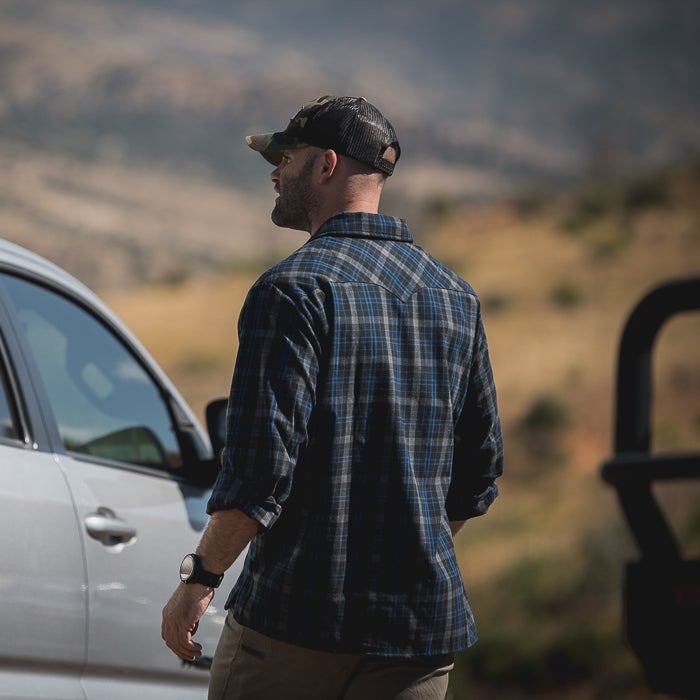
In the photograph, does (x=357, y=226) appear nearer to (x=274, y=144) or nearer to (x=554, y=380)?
(x=274, y=144)

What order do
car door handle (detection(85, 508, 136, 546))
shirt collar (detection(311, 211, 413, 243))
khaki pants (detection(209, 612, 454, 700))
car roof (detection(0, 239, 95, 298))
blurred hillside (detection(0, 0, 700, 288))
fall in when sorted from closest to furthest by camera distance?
khaki pants (detection(209, 612, 454, 700)) < shirt collar (detection(311, 211, 413, 243)) < car door handle (detection(85, 508, 136, 546)) < car roof (detection(0, 239, 95, 298)) < blurred hillside (detection(0, 0, 700, 288))

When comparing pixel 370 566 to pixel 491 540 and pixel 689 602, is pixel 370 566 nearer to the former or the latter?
pixel 689 602

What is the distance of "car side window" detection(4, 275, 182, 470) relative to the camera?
3.04 m

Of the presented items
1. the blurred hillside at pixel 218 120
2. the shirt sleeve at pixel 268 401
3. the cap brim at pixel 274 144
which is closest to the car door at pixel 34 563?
the shirt sleeve at pixel 268 401

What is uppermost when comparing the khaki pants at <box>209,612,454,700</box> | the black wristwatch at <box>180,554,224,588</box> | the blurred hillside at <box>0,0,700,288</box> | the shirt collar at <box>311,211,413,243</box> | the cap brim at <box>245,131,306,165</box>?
the blurred hillside at <box>0,0,700,288</box>

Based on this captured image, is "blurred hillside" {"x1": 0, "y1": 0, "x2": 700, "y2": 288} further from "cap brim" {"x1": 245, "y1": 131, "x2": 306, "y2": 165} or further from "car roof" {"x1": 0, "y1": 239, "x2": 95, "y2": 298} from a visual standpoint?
"cap brim" {"x1": 245, "y1": 131, "x2": 306, "y2": 165}

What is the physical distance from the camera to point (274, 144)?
8.43ft

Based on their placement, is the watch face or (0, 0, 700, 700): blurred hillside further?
(0, 0, 700, 700): blurred hillside

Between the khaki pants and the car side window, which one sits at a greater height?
the car side window

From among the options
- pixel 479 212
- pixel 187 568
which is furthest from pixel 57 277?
pixel 479 212

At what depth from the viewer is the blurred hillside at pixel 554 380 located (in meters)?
16.7

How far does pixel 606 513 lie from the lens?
21125mm

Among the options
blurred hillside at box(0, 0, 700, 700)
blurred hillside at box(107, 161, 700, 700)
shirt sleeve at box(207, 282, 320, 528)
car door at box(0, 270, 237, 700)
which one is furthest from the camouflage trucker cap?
blurred hillside at box(0, 0, 700, 700)

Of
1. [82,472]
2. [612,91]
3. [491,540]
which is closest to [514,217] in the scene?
[491,540]
